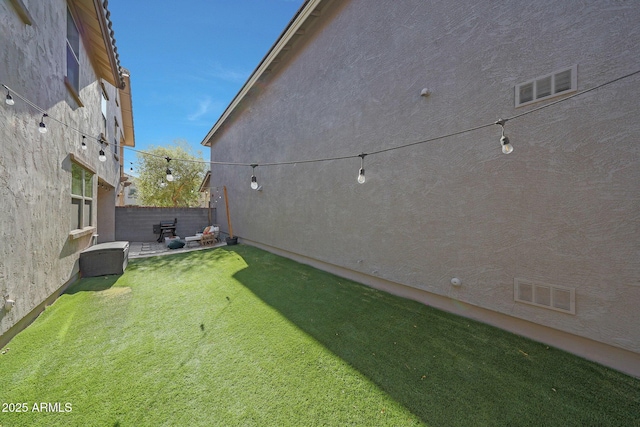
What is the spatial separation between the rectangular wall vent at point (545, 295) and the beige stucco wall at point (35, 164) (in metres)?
6.00

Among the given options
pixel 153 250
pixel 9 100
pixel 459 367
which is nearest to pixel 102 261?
pixel 9 100

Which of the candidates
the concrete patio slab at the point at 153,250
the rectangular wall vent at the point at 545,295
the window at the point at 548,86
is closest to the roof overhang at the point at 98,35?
the concrete patio slab at the point at 153,250

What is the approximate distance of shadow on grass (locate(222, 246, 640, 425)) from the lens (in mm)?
1884

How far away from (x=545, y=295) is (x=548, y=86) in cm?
250

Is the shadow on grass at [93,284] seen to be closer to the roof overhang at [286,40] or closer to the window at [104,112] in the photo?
the window at [104,112]

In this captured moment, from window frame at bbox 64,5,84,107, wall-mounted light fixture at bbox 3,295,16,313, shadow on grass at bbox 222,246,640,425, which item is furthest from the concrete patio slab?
shadow on grass at bbox 222,246,640,425

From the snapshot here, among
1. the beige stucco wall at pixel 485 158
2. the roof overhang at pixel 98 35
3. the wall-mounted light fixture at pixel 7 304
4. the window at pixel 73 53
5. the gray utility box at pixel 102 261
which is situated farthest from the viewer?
the gray utility box at pixel 102 261

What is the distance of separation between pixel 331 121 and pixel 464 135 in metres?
3.22

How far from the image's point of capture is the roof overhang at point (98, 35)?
15.5ft

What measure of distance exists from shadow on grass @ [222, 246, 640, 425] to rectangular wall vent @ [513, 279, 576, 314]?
1.71 feet

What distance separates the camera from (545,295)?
2.61 metres

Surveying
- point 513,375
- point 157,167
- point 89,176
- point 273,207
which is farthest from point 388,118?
point 157,167

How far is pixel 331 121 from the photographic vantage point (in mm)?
5551

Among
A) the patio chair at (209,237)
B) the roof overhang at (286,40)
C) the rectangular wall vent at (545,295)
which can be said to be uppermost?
the roof overhang at (286,40)
